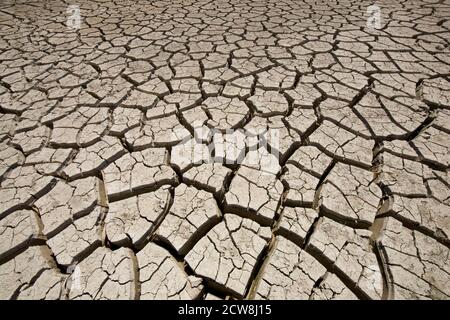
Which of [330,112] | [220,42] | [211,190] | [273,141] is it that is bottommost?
[211,190]

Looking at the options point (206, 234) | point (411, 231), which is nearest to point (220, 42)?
point (206, 234)

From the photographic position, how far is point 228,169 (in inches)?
59.5

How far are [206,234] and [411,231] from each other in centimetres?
91

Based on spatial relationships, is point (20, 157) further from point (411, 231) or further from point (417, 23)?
point (417, 23)

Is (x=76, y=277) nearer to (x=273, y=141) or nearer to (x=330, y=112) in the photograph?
(x=273, y=141)

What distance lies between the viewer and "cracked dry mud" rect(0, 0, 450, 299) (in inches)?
42.9

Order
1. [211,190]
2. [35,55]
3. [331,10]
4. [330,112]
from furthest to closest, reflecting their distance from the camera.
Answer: [331,10], [35,55], [330,112], [211,190]

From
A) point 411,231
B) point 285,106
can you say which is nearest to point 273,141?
point 285,106

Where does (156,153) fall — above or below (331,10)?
below

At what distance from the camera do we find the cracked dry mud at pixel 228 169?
1091 millimetres

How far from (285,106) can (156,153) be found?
0.96 meters

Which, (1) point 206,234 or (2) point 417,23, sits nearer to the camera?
(1) point 206,234

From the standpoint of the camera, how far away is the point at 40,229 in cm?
Result: 125

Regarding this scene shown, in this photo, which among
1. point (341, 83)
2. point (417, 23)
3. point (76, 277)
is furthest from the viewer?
point (417, 23)
